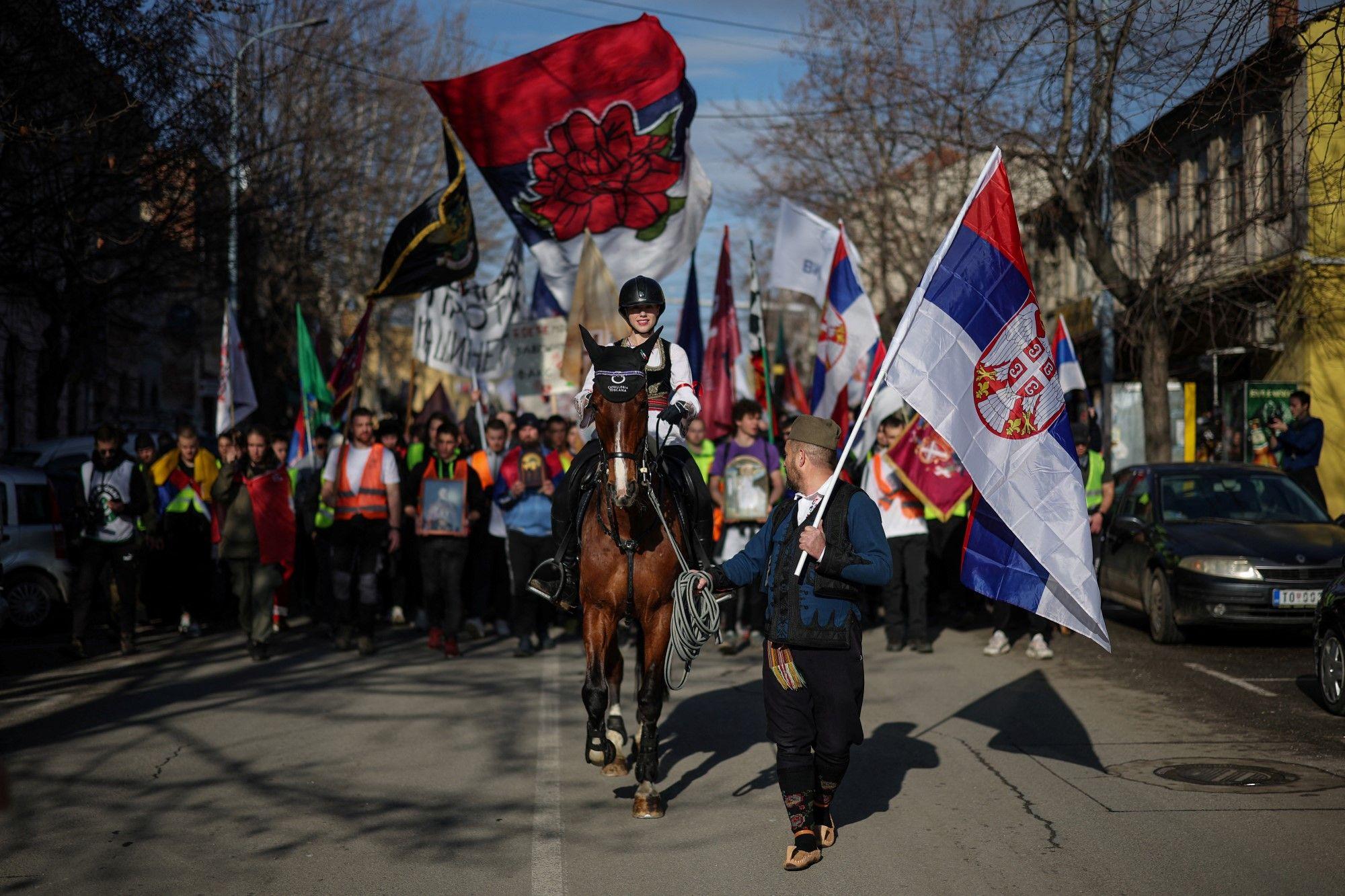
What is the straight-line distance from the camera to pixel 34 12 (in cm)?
1360

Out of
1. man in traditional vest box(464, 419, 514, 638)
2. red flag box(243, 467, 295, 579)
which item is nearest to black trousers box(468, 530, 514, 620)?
man in traditional vest box(464, 419, 514, 638)

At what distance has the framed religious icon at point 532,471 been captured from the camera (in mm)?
13188

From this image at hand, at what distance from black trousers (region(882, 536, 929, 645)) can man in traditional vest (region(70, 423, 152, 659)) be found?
22.7 feet

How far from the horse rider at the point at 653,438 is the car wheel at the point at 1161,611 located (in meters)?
6.09

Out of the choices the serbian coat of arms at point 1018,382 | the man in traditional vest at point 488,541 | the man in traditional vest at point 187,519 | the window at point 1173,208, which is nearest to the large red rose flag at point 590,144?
the man in traditional vest at point 488,541

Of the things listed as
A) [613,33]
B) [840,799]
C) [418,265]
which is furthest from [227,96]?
[840,799]

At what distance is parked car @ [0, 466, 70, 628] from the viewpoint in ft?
46.7

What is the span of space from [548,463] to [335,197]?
2197cm

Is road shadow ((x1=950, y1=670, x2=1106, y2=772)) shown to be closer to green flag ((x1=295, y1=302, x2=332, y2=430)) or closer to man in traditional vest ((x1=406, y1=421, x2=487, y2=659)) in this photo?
man in traditional vest ((x1=406, y1=421, x2=487, y2=659))

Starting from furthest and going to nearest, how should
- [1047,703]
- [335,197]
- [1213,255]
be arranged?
[335,197], [1213,255], [1047,703]

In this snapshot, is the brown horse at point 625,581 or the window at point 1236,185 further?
the window at point 1236,185

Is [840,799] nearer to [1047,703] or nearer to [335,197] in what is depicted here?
[1047,703]

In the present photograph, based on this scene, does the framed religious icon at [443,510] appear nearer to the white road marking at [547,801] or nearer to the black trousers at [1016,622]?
the white road marking at [547,801]

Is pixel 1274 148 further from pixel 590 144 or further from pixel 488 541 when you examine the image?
pixel 488 541
